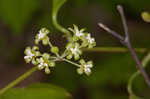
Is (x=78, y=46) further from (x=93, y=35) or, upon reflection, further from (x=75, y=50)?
(x=93, y=35)

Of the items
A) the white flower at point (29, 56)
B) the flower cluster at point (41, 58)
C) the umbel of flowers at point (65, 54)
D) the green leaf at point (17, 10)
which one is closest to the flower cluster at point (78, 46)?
the umbel of flowers at point (65, 54)

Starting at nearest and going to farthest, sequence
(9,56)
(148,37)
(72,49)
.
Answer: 1. (72,49)
2. (148,37)
3. (9,56)

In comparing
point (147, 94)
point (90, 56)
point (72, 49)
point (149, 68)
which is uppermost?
point (90, 56)

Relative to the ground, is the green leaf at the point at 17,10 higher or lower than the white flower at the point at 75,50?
higher

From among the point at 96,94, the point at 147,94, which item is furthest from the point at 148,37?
the point at 96,94

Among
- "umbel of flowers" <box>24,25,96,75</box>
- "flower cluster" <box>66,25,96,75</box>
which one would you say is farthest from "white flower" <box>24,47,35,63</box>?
"flower cluster" <box>66,25,96,75</box>

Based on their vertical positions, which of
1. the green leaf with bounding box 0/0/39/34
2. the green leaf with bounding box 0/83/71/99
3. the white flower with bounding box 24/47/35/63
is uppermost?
the green leaf with bounding box 0/0/39/34

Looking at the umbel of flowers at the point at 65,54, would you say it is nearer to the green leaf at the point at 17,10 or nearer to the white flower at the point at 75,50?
the white flower at the point at 75,50

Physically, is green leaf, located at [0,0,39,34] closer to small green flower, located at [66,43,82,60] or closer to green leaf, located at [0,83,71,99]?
green leaf, located at [0,83,71,99]

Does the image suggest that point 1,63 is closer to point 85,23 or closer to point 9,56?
point 9,56
